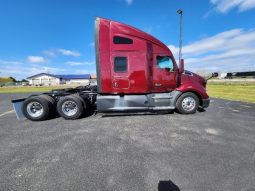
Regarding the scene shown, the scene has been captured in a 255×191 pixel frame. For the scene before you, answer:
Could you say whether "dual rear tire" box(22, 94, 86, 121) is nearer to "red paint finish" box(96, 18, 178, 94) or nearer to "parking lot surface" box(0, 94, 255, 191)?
"parking lot surface" box(0, 94, 255, 191)

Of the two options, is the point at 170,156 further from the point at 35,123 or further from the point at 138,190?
the point at 35,123

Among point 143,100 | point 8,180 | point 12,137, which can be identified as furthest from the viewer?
point 143,100

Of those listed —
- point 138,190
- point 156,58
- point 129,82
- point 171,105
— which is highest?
point 156,58

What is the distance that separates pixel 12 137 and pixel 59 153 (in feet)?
7.17

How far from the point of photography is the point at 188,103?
25.9 ft

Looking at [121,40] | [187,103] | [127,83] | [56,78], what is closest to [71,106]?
[127,83]

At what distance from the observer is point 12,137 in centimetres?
536

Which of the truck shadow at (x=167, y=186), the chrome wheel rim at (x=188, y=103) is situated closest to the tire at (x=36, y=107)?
the chrome wheel rim at (x=188, y=103)

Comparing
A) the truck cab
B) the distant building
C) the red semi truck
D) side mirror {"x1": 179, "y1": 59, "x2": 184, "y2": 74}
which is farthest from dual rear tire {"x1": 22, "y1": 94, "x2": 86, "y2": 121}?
the distant building

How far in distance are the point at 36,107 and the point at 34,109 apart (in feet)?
0.39

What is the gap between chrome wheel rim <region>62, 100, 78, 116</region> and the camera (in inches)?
297

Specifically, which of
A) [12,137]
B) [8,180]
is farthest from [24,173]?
[12,137]

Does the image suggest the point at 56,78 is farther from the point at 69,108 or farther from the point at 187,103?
the point at 187,103

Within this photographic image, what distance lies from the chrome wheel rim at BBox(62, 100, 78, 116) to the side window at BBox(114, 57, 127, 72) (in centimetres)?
225
